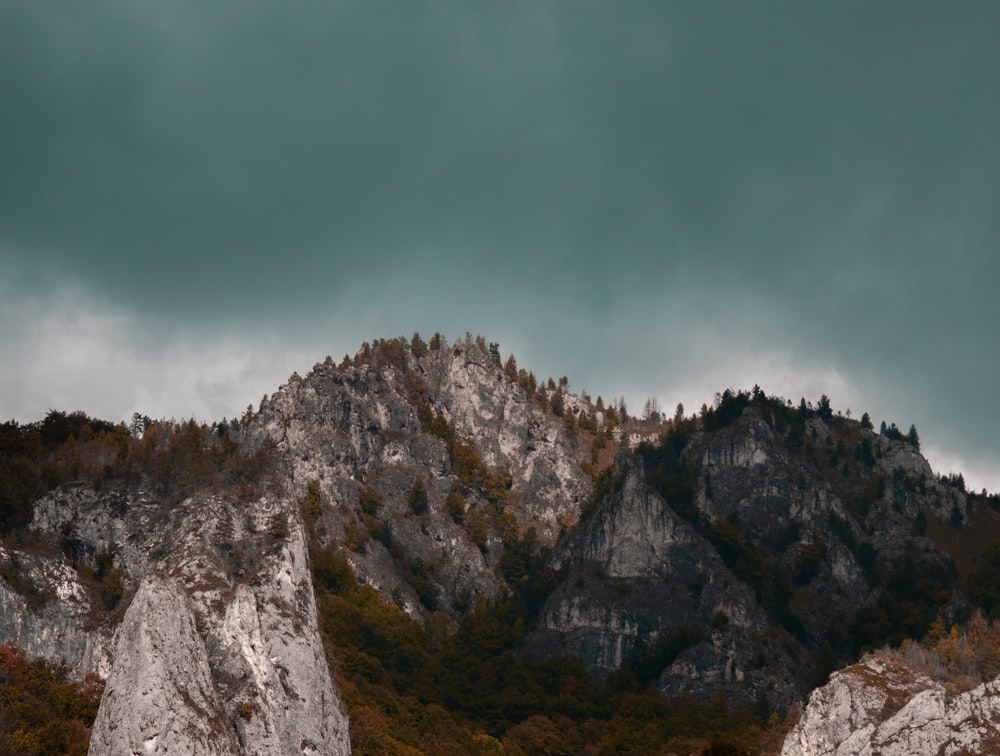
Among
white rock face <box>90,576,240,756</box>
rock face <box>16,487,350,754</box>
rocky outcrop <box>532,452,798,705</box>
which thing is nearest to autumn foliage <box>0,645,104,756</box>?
rock face <box>16,487,350,754</box>

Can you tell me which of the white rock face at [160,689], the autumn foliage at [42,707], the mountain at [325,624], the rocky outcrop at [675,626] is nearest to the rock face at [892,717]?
the mountain at [325,624]

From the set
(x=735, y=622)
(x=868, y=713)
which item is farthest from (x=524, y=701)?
(x=868, y=713)

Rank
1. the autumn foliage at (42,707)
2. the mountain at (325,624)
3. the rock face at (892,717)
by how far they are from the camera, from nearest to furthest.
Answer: the autumn foliage at (42,707)
the mountain at (325,624)
the rock face at (892,717)

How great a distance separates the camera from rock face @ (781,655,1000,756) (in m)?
133

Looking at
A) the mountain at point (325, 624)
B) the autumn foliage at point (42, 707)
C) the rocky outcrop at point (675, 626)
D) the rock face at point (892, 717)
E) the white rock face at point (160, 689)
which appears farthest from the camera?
the rocky outcrop at point (675, 626)

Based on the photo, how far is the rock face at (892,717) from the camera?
13300 centimetres

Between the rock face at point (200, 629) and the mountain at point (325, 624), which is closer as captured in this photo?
the rock face at point (200, 629)

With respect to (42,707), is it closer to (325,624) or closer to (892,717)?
(325,624)

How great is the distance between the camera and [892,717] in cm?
13738

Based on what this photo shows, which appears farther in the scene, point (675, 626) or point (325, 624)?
point (675, 626)

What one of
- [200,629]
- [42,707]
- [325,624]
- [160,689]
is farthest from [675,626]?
[42,707]

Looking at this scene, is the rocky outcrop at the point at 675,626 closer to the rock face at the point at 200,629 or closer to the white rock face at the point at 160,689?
the rock face at the point at 200,629

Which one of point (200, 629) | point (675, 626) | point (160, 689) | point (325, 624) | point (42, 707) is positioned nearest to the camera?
point (160, 689)

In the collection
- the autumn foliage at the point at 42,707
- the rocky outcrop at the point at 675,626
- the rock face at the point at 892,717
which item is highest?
the rocky outcrop at the point at 675,626
